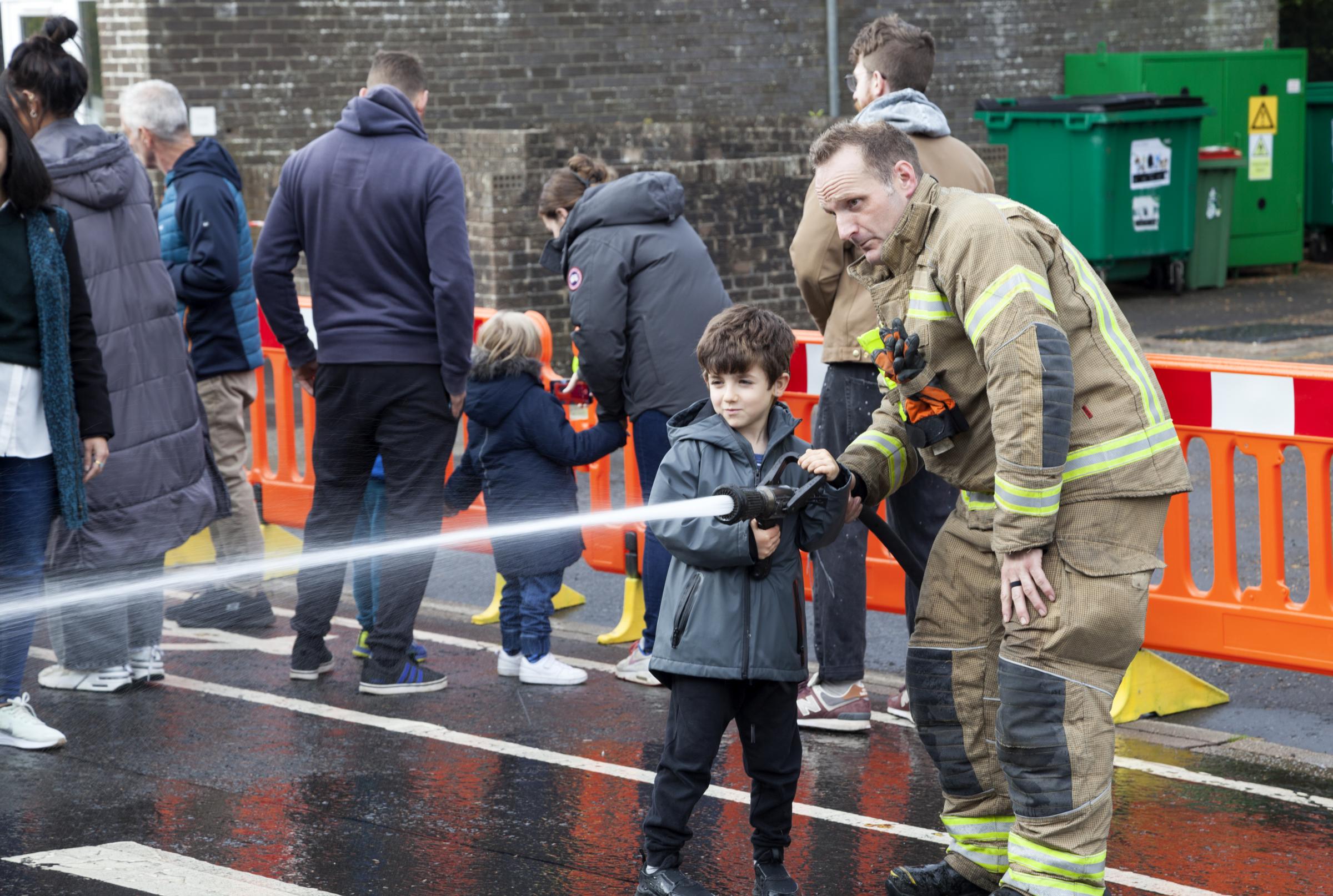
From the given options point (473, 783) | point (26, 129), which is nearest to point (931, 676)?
point (473, 783)

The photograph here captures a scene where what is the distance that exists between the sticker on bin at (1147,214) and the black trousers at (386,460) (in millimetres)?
11862

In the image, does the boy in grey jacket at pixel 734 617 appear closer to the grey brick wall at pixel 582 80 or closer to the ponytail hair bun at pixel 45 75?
the ponytail hair bun at pixel 45 75

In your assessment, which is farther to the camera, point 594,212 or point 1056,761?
point 594,212

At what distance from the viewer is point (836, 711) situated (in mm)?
5812

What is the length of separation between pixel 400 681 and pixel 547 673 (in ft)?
1.77

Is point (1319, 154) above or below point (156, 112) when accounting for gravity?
below

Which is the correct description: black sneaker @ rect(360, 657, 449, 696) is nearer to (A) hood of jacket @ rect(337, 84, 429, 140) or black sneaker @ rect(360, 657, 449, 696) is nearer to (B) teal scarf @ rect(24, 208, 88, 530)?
(B) teal scarf @ rect(24, 208, 88, 530)

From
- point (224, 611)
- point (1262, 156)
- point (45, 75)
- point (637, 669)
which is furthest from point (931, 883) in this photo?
point (1262, 156)

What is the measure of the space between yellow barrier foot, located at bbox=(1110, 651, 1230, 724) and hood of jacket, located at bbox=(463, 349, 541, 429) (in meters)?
2.33

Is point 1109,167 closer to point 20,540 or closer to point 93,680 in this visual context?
point 93,680

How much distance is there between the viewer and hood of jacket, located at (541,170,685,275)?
6.19 meters

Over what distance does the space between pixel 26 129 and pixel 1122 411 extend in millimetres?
3968

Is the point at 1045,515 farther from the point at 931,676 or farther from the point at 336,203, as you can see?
the point at 336,203

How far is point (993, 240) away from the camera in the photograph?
3.89 metres
